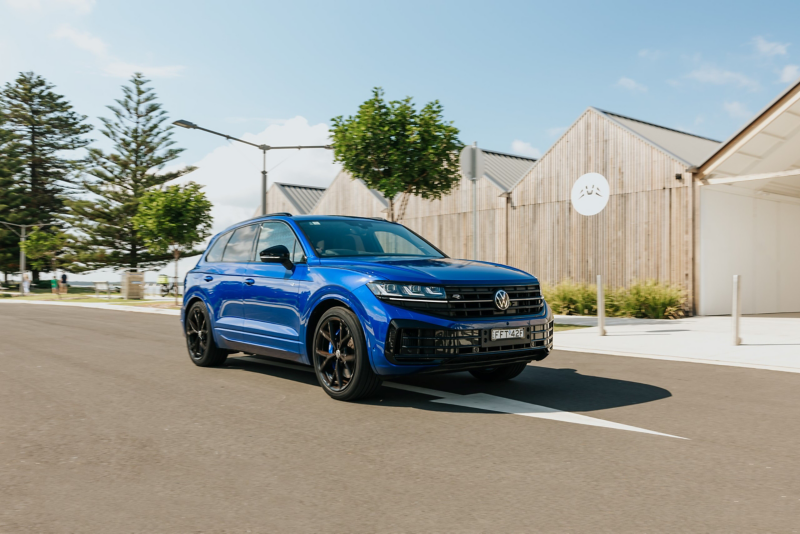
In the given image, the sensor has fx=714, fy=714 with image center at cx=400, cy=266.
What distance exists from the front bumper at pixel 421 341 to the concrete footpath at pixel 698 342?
452 centimetres

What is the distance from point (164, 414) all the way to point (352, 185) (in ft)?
85.4

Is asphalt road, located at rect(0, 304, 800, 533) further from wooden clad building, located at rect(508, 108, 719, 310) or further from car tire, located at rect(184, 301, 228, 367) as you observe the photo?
wooden clad building, located at rect(508, 108, 719, 310)

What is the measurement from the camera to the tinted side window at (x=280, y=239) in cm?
727

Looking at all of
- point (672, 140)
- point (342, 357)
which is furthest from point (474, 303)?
point (672, 140)

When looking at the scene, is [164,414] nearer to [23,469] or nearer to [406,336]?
[23,469]

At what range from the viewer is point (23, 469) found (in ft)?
14.3

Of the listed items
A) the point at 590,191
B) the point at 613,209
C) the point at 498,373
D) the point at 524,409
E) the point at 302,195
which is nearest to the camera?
the point at 524,409

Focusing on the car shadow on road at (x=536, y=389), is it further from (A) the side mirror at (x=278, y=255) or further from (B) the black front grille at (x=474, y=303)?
(A) the side mirror at (x=278, y=255)

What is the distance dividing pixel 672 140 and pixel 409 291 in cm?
1714

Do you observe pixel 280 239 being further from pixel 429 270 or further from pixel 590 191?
pixel 590 191

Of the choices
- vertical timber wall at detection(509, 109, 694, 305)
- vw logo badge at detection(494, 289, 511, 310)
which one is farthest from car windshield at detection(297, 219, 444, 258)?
vertical timber wall at detection(509, 109, 694, 305)

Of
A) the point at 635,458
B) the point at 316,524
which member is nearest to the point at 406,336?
the point at 635,458

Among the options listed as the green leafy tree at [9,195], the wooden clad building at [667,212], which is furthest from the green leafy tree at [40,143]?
the wooden clad building at [667,212]

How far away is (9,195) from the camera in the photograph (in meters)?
63.8
